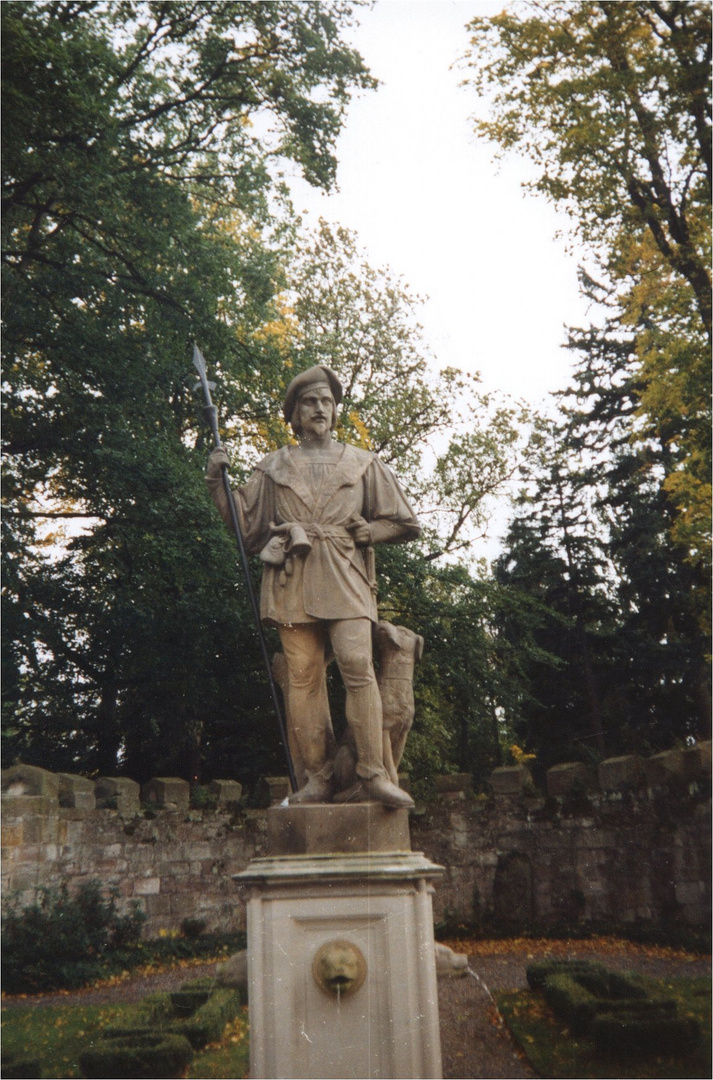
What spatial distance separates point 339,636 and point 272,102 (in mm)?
11475

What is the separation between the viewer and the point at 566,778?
11.4m

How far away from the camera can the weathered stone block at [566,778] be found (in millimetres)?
11250

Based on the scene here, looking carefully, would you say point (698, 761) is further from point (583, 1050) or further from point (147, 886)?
point (147, 886)

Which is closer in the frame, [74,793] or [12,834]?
[12,834]

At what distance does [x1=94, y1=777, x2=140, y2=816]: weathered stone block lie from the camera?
36.3ft

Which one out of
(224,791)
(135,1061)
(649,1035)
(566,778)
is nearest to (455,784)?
(566,778)

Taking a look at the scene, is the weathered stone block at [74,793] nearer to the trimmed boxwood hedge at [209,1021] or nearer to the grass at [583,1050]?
the trimmed boxwood hedge at [209,1021]

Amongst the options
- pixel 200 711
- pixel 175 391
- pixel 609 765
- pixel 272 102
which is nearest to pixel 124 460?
pixel 175 391

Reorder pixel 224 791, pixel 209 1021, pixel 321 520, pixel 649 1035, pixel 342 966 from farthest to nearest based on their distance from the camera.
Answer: pixel 224 791 → pixel 209 1021 → pixel 649 1035 → pixel 321 520 → pixel 342 966

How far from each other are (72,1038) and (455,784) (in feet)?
20.9

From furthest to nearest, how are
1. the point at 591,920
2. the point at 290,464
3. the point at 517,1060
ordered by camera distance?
the point at 591,920, the point at 517,1060, the point at 290,464

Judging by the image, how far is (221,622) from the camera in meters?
12.8

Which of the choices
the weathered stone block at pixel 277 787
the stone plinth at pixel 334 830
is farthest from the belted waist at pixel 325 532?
the weathered stone block at pixel 277 787

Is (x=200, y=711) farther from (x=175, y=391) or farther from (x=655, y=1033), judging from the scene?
(x=655, y=1033)
